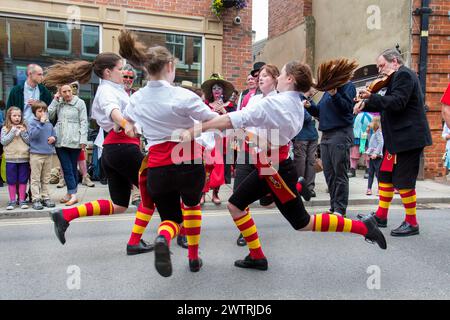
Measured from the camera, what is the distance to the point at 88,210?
3959mm

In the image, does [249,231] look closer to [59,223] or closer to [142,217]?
[142,217]

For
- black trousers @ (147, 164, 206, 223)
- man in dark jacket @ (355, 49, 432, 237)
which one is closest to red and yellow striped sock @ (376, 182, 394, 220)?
man in dark jacket @ (355, 49, 432, 237)

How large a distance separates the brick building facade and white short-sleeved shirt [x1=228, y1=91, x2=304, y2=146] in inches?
290

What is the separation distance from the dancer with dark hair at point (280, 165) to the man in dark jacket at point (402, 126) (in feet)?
4.31

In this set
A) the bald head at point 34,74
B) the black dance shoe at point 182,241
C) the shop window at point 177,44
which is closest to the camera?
the black dance shoe at point 182,241

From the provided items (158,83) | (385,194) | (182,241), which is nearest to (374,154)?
(385,194)

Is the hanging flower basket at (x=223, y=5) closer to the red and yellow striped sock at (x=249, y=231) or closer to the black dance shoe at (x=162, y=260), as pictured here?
the red and yellow striped sock at (x=249, y=231)

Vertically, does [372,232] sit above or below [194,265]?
above

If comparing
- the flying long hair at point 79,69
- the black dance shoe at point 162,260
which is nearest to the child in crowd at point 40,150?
the flying long hair at point 79,69

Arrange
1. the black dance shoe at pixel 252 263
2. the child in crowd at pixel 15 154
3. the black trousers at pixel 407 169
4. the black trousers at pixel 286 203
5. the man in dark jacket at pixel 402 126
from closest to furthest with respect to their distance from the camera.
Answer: the black trousers at pixel 286 203
the black dance shoe at pixel 252 263
the man in dark jacket at pixel 402 126
the black trousers at pixel 407 169
the child in crowd at pixel 15 154

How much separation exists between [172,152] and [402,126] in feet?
9.14

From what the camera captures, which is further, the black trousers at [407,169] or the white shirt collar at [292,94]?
the black trousers at [407,169]

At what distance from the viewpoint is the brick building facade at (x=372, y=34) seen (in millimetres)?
9617
